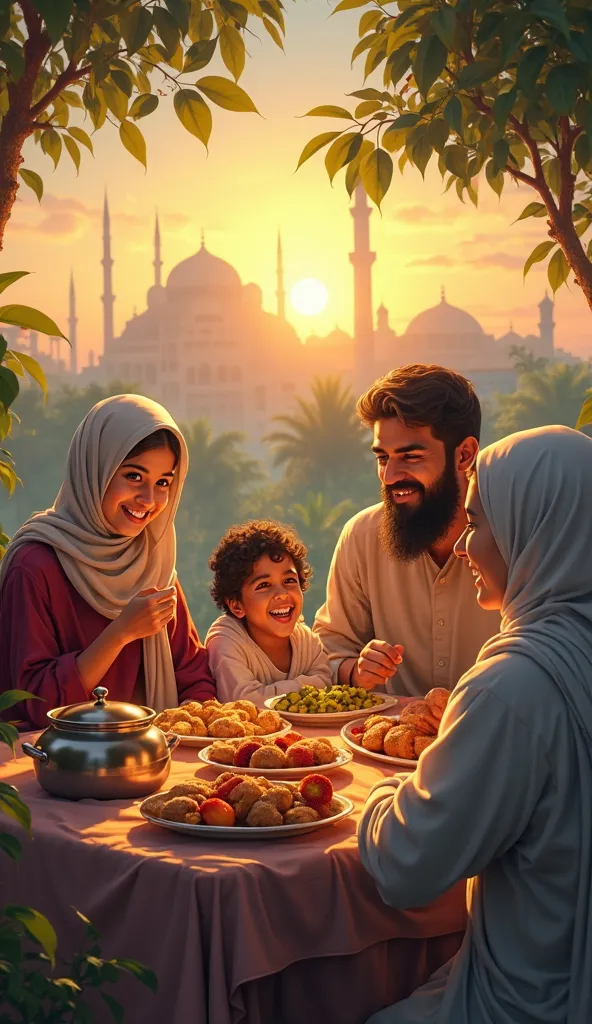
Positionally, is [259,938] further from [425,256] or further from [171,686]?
[425,256]

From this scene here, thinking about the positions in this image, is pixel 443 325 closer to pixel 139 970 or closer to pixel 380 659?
pixel 380 659

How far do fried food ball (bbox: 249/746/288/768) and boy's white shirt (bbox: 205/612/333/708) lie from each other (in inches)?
30.5

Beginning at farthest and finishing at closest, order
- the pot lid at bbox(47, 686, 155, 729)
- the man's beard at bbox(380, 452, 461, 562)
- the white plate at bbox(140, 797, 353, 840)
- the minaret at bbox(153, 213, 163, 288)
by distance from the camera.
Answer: the minaret at bbox(153, 213, 163, 288) < the man's beard at bbox(380, 452, 461, 562) < the pot lid at bbox(47, 686, 155, 729) < the white plate at bbox(140, 797, 353, 840)

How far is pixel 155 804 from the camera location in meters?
1.97

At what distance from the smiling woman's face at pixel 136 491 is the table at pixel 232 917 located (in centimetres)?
107

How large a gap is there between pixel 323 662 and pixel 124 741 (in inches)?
50.0

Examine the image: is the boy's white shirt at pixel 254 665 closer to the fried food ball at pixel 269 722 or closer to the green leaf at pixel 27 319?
the fried food ball at pixel 269 722

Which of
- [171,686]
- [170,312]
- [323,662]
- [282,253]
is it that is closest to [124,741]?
[171,686]

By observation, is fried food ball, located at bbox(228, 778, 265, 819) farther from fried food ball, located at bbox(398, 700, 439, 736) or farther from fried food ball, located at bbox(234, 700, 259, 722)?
fried food ball, located at bbox(234, 700, 259, 722)

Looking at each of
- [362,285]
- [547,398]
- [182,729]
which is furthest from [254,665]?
[362,285]

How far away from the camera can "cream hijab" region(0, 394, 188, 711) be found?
298 cm

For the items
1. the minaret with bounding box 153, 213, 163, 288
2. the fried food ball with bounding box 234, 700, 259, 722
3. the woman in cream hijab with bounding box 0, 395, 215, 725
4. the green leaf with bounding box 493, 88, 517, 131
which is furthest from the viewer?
the minaret with bounding box 153, 213, 163, 288

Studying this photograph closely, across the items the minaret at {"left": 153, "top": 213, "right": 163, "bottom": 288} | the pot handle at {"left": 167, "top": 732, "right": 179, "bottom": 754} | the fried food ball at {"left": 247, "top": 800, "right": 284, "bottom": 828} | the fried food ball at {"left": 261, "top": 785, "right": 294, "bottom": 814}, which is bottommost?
the fried food ball at {"left": 247, "top": 800, "right": 284, "bottom": 828}

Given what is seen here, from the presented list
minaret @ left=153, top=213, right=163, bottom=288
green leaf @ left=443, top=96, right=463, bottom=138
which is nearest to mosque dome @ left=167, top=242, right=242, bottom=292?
minaret @ left=153, top=213, right=163, bottom=288
